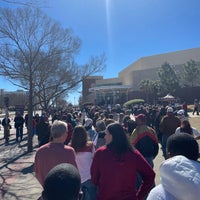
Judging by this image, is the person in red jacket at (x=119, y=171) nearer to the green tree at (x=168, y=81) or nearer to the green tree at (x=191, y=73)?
the green tree at (x=168, y=81)

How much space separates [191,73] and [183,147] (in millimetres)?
55588

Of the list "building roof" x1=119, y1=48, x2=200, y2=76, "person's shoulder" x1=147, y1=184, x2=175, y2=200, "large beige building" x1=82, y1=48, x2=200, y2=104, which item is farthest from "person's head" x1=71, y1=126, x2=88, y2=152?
"building roof" x1=119, y1=48, x2=200, y2=76

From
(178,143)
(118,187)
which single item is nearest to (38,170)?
(118,187)

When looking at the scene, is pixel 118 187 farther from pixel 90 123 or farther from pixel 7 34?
pixel 7 34

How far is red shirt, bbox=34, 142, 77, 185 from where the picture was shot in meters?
3.39

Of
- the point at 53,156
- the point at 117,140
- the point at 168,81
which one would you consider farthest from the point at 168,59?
the point at 117,140

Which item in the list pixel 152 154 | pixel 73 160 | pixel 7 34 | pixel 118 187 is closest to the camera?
pixel 118 187

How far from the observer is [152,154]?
5184mm

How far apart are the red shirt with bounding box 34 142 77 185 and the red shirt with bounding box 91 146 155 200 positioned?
537 mm

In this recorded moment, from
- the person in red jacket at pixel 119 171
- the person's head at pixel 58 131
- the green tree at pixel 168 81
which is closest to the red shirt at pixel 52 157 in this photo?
the person's head at pixel 58 131

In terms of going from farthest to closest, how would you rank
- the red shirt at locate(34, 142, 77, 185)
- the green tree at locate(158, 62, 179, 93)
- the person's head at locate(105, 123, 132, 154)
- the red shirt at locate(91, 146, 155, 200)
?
1. the green tree at locate(158, 62, 179, 93)
2. the red shirt at locate(34, 142, 77, 185)
3. the person's head at locate(105, 123, 132, 154)
4. the red shirt at locate(91, 146, 155, 200)

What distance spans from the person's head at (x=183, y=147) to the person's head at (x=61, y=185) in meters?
1.08

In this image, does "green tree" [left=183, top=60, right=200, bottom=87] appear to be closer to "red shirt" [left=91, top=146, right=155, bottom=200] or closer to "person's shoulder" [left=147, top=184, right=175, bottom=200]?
"red shirt" [left=91, top=146, right=155, bottom=200]

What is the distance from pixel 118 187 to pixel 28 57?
34.0ft
